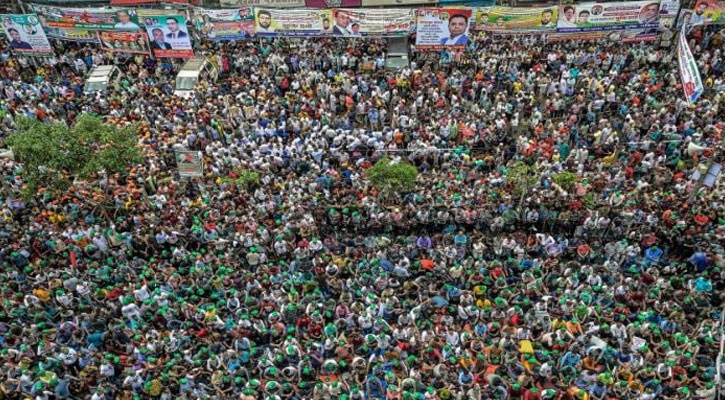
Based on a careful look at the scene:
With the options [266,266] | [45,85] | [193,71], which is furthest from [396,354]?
[45,85]

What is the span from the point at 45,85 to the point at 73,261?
10457 millimetres

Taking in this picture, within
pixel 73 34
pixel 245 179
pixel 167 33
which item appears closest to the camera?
pixel 245 179

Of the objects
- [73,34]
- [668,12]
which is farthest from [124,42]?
[668,12]

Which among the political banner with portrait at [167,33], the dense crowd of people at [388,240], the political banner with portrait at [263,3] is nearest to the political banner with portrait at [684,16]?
the dense crowd of people at [388,240]

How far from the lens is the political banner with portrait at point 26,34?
21250mm

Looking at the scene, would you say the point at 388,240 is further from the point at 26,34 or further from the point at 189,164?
the point at 26,34

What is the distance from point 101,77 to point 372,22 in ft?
33.3

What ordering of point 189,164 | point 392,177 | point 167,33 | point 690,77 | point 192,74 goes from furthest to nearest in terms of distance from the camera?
point 167,33 < point 192,74 < point 189,164 < point 690,77 < point 392,177

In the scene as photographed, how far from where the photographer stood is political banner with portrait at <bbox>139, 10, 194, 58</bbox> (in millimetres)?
20500

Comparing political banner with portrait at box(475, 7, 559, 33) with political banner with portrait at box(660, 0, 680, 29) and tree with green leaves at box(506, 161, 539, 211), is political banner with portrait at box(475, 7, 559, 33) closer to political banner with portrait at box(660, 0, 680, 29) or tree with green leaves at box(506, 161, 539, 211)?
political banner with portrait at box(660, 0, 680, 29)

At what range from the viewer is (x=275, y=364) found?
419 inches

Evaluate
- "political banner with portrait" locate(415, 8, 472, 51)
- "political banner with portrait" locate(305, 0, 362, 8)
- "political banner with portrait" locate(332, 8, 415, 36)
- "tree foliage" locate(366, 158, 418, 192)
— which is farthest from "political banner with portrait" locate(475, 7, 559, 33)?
"tree foliage" locate(366, 158, 418, 192)

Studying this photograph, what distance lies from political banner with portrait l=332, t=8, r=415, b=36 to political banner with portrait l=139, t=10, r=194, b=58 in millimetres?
5402

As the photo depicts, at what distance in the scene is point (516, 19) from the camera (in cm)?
2084
